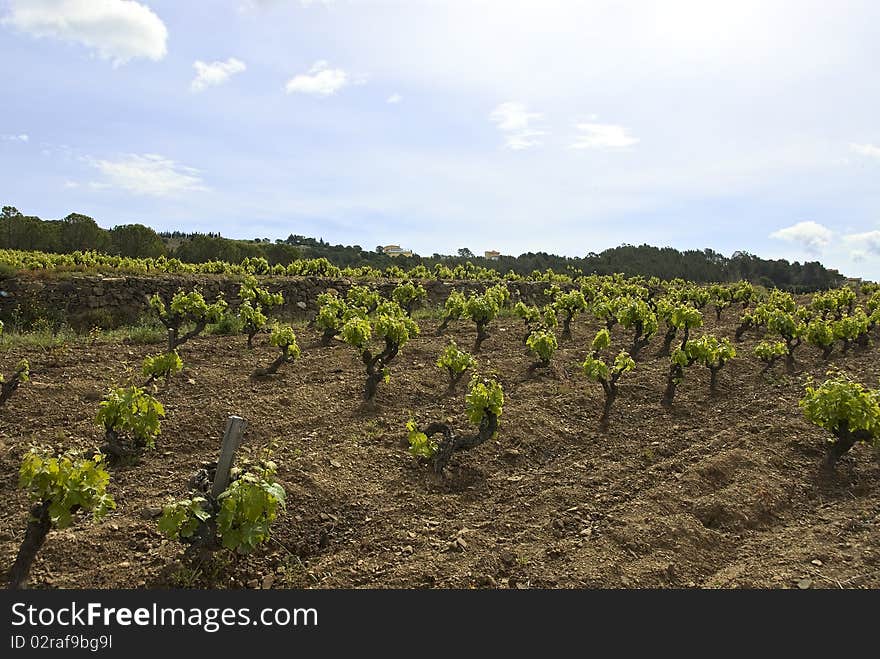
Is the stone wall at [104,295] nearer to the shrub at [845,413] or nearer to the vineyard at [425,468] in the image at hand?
the vineyard at [425,468]

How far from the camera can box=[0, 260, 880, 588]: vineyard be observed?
5.18 meters

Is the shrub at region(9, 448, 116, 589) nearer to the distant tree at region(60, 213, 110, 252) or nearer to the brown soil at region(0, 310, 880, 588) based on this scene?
the brown soil at region(0, 310, 880, 588)

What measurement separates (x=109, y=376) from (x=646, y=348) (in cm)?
1307

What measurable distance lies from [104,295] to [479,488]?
14.8 meters

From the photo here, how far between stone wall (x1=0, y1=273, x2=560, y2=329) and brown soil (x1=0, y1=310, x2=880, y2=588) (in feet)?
16.9

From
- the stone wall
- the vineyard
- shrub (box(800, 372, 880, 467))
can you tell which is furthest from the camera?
the stone wall

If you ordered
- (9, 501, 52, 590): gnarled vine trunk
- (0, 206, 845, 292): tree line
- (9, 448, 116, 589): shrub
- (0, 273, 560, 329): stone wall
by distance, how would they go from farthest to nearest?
(0, 206, 845, 292): tree line → (0, 273, 560, 329): stone wall → (9, 501, 52, 590): gnarled vine trunk → (9, 448, 116, 589): shrub

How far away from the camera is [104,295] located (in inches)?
664

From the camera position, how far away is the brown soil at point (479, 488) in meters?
5.32

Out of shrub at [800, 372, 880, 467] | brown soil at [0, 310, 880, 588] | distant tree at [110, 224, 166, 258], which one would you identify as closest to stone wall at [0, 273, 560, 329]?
brown soil at [0, 310, 880, 588]

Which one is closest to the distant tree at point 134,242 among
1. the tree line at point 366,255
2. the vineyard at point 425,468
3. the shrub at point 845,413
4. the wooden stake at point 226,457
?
the tree line at point 366,255

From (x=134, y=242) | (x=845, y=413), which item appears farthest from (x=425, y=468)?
(x=134, y=242)

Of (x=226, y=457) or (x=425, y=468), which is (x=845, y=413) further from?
(x=226, y=457)

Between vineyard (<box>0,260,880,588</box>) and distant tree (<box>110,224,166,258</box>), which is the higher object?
distant tree (<box>110,224,166,258</box>)
